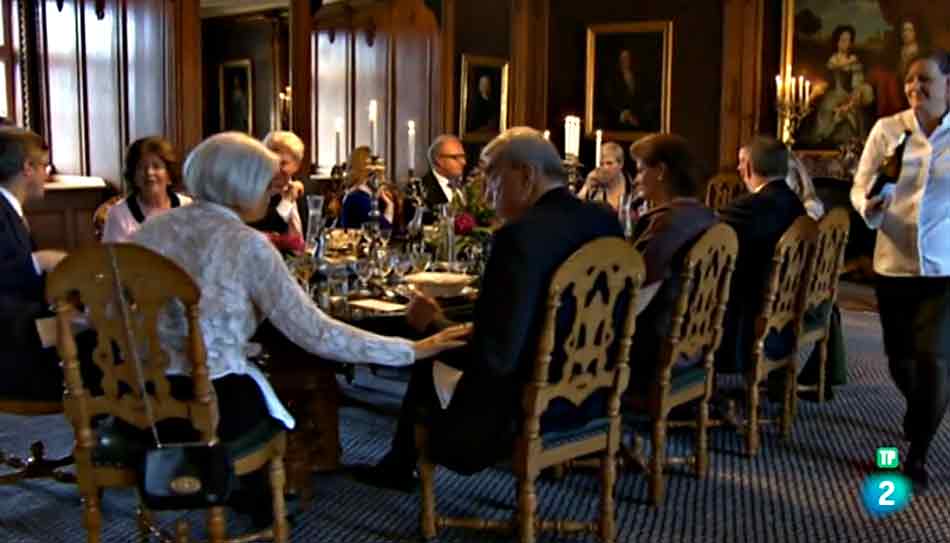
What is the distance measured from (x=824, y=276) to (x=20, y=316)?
2912mm

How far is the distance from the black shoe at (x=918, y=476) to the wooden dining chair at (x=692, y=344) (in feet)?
2.44

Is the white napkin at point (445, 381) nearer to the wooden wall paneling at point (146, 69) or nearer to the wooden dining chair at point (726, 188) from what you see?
the wooden wall paneling at point (146, 69)

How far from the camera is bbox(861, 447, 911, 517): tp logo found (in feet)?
11.0

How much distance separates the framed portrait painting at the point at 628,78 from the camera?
8.12 meters

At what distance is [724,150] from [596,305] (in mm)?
5609

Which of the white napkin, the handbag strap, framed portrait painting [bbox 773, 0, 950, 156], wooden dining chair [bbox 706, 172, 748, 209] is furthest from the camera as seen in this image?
framed portrait painting [bbox 773, 0, 950, 156]

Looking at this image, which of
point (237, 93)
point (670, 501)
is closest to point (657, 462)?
point (670, 501)

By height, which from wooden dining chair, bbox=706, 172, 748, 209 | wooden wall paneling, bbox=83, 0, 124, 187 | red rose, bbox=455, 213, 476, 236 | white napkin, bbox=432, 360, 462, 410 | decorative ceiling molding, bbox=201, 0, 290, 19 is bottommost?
white napkin, bbox=432, 360, 462, 410

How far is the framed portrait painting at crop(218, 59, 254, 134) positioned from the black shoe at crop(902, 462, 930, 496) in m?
5.86

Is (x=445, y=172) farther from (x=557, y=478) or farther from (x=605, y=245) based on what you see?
(x=605, y=245)

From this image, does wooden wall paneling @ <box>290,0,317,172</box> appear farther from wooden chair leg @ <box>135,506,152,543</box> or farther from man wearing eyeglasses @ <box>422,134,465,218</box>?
wooden chair leg @ <box>135,506,152,543</box>

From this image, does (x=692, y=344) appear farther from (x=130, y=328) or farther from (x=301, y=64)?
(x=301, y=64)

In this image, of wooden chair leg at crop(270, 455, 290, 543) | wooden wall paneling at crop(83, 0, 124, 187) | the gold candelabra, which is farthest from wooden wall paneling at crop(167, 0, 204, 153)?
the gold candelabra

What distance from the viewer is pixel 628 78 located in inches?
326
